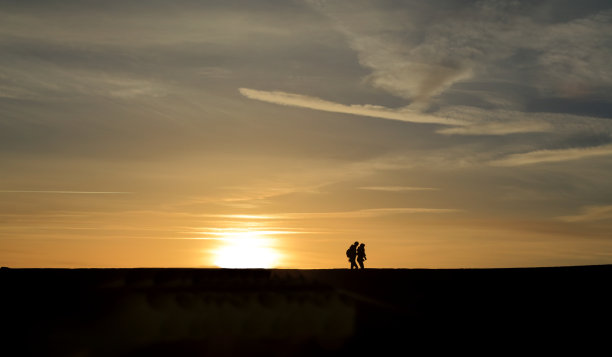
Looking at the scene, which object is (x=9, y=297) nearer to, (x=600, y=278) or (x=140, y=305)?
(x=140, y=305)

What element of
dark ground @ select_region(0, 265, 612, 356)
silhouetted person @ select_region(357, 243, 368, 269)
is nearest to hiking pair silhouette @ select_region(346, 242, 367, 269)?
silhouetted person @ select_region(357, 243, 368, 269)

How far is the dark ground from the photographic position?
16938 mm

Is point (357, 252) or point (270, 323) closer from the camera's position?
point (270, 323)

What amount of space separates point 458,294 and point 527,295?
2.74 m

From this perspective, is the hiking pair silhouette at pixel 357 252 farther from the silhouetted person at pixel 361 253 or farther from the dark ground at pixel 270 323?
the dark ground at pixel 270 323

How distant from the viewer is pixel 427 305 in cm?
2555

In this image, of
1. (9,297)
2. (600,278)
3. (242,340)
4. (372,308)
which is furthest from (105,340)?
(600,278)

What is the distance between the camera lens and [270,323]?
18.8 meters

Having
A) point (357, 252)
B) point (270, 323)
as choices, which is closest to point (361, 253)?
point (357, 252)

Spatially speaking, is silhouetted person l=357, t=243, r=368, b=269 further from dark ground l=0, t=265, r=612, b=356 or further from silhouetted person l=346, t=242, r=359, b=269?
dark ground l=0, t=265, r=612, b=356

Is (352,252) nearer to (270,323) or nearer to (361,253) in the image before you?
(361,253)

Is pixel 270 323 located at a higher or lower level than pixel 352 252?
lower

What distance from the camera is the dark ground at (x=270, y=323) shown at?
1694cm

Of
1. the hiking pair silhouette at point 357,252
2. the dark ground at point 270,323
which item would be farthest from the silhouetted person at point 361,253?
the dark ground at point 270,323
